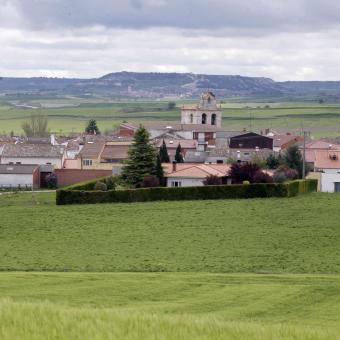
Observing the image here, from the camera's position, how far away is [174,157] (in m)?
98.8

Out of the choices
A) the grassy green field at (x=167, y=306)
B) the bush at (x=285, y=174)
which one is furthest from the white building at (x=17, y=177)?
the grassy green field at (x=167, y=306)

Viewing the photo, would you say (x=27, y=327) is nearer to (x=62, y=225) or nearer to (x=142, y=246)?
(x=142, y=246)

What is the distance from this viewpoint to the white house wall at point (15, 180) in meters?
82.7

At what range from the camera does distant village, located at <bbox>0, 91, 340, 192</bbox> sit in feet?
254

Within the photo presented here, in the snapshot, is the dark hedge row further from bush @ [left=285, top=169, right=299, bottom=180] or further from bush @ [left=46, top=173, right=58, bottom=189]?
bush @ [left=46, top=173, right=58, bottom=189]

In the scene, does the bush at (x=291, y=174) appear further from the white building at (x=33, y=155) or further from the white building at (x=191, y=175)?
the white building at (x=33, y=155)

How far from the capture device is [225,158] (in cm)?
9744

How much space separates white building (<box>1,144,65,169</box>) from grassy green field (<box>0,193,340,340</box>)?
26.0 metres

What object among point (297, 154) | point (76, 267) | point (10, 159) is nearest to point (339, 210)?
point (76, 267)

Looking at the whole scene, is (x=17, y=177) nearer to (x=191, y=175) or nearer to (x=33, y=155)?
(x=191, y=175)

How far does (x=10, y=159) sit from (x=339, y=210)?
159 ft

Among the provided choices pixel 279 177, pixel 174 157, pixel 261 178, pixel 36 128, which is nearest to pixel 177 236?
pixel 261 178

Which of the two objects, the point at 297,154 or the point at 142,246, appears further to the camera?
the point at 297,154

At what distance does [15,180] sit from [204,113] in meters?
68.3
